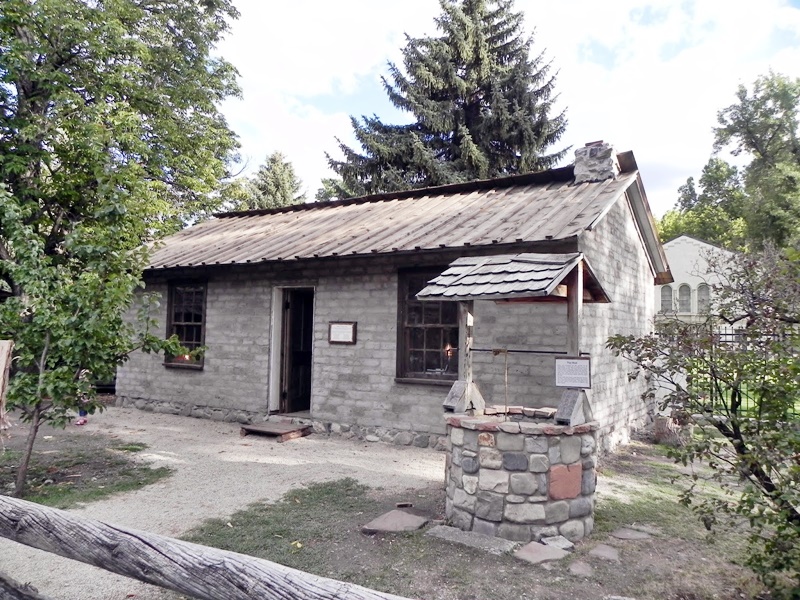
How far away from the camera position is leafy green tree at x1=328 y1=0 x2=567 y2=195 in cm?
1906

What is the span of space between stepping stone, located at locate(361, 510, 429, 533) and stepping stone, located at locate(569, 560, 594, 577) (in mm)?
1319

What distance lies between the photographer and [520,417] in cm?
553

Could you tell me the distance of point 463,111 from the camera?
64.6 feet

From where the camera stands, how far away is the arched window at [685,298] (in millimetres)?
27781

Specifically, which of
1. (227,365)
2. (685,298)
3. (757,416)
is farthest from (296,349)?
(685,298)

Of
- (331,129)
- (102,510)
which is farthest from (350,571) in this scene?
(331,129)

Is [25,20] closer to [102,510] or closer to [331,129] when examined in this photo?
[331,129]

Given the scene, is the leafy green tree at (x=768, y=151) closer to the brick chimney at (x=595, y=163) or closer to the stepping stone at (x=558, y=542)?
the brick chimney at (x=595, y=163)

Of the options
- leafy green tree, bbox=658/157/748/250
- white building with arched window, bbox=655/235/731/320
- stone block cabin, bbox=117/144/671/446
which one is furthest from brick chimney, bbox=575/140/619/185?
leafy green tree, bbox=658/157/748/250

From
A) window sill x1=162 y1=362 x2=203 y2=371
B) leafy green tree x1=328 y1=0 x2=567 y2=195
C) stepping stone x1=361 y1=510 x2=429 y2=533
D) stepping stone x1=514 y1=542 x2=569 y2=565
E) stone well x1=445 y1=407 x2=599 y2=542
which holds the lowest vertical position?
stepping stone x1=514 y1=542 x2=569 y2=565

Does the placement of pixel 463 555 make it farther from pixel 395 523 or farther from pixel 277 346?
pixel 277 346

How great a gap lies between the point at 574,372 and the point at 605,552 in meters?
1.44

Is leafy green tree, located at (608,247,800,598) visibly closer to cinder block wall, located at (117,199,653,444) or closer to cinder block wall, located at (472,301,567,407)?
cinder block wall, located at (472,301,567,407)

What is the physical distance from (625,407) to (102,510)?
7.94 meters
